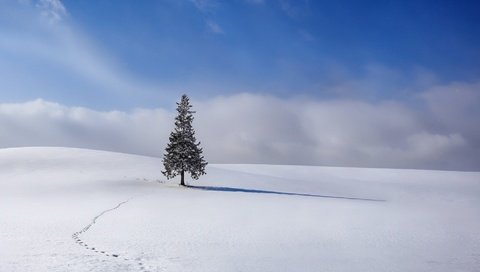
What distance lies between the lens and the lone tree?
45.0 meters

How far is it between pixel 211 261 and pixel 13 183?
3723 cm

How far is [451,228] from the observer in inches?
962

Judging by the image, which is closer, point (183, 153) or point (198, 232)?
point (198, 232)

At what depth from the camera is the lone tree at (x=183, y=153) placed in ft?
148

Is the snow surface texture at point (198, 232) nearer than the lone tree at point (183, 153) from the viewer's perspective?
Yes

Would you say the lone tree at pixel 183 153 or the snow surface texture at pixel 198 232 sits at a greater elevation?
the lone tree at pixel 183 153

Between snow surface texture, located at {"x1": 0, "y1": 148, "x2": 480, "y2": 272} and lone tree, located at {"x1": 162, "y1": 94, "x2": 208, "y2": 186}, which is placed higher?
lone tree, located at {"x1": 162, "y1": 94, "x2": 208, "y2": 186}

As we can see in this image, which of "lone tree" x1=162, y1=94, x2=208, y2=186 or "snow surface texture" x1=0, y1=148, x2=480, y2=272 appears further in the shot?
"lone tree" x1=162, y1=94, x2=208, y2=186

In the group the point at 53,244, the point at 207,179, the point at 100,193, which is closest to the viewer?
the point at 53,244

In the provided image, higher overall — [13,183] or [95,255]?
[13,183]

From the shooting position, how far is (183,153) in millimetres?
45000

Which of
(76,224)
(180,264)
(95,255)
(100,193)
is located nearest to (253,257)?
(180,264)

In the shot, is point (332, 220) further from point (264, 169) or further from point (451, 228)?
point (264, 169)

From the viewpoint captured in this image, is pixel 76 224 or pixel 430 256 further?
pixel 76 224
